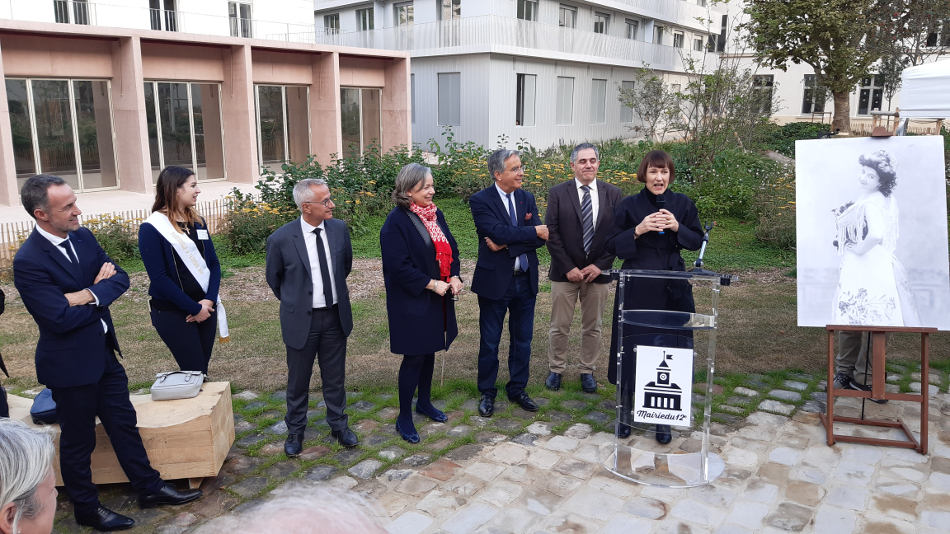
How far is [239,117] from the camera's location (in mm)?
19234

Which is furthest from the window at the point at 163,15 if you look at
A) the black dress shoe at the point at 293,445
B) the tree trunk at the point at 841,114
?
the tree trunk at the point at 841,114

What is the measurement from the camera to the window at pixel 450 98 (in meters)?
24.6

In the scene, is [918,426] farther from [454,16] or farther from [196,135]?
[454,16]

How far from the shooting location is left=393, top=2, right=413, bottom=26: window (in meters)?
26.2

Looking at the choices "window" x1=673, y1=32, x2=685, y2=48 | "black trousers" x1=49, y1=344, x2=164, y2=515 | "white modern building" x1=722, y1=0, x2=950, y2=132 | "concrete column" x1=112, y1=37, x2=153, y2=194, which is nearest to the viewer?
"black trousers" x1=49, y1=344, x2=164, y2=515

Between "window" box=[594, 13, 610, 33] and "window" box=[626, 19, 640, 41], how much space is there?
7.20ft

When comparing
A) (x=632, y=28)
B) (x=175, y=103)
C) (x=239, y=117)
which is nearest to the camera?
(x=175, y=103)

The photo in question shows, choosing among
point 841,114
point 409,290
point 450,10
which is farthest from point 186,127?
point 841,114

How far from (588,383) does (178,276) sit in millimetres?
3261

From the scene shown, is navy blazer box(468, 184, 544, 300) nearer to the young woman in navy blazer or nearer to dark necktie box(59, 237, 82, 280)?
the young woman in navy blazer

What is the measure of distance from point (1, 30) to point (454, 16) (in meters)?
14.4

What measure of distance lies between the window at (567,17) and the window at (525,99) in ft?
11.0

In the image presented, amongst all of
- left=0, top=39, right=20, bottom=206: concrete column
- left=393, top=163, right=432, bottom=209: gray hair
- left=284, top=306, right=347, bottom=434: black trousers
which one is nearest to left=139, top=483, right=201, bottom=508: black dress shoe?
left=284, top=306, right=347, bottom=434: black trousers

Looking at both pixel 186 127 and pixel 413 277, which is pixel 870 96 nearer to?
pixel 186 127
